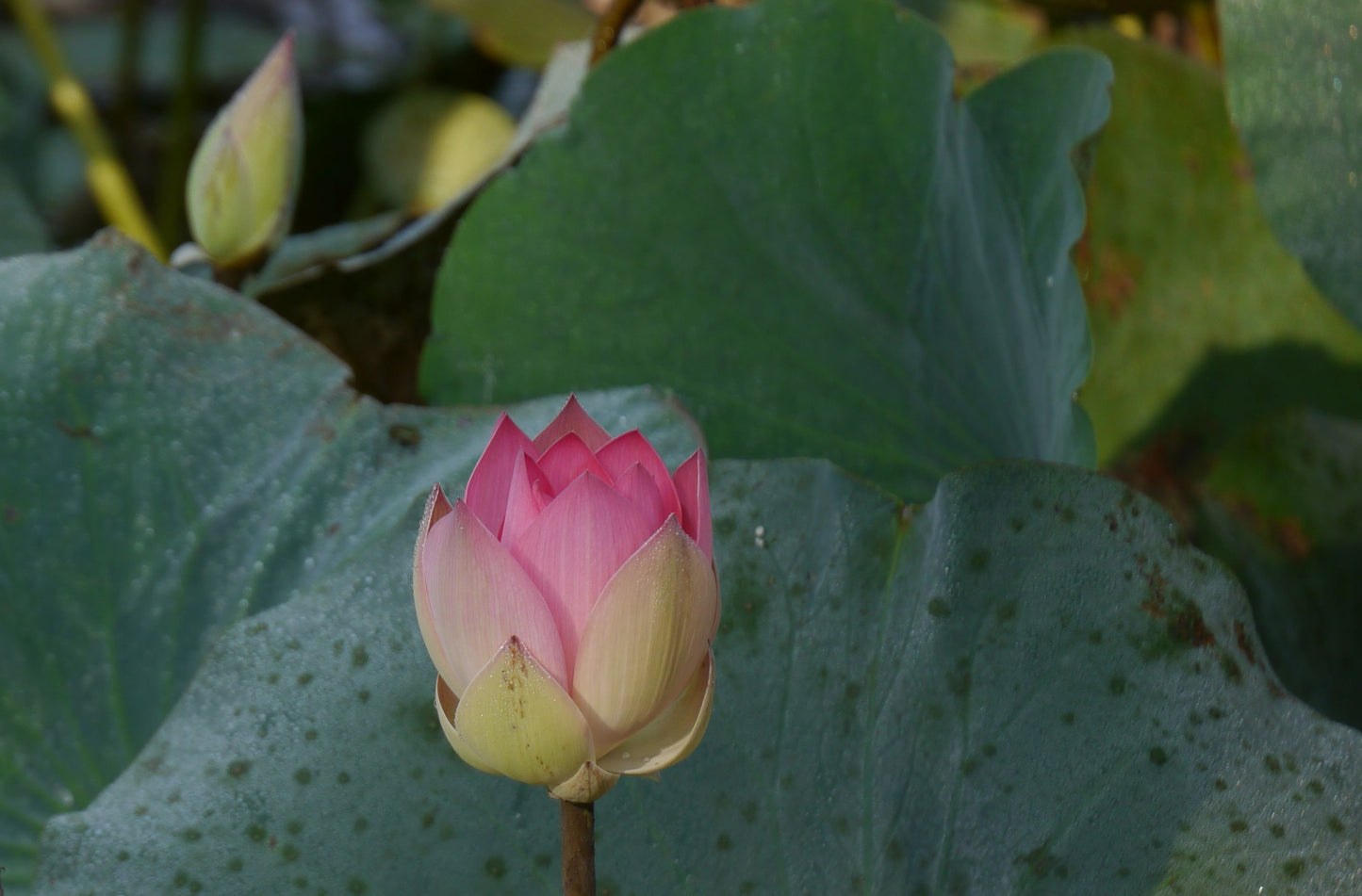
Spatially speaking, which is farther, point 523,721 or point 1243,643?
point 1243,643

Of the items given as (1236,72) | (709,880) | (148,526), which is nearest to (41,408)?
(148,526)

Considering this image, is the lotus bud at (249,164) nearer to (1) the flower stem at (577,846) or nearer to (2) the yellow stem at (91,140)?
(2) the yellow stem at (91,140)

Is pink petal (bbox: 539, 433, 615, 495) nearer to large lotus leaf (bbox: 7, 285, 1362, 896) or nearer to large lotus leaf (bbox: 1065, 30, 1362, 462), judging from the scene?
large lotus leaf (bbox: 7, 285, 1362, 896)

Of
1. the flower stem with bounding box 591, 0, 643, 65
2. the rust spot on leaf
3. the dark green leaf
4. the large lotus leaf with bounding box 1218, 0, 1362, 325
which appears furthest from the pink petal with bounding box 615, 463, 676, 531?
the dark green leaf

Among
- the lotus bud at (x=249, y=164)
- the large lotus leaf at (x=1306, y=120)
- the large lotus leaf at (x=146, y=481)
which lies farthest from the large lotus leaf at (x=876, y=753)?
the lotus bud at (x=249, y=164)

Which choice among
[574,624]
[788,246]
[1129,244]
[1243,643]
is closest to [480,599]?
[574,624]

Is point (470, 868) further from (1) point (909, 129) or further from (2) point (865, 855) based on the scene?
(1) point (909, 129)

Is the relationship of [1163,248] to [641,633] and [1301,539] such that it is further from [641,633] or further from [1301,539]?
[641,633]
